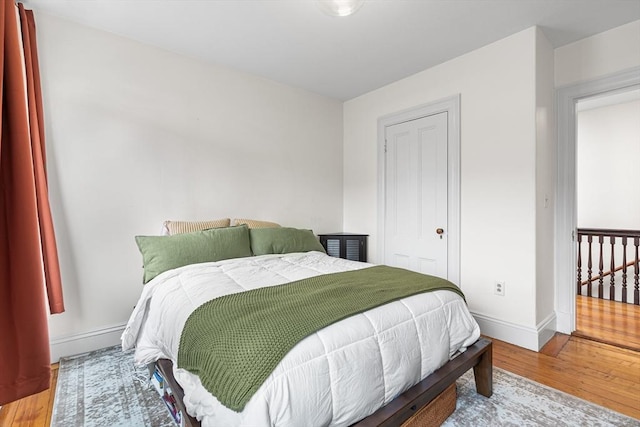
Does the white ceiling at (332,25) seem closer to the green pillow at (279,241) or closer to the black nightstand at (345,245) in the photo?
the green pillow at (279,241)

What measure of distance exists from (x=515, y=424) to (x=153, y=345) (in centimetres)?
200

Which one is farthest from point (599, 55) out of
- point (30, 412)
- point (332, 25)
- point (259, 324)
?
point (30, 412)

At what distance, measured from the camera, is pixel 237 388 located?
3.24 feet

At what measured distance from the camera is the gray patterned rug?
5.30ft

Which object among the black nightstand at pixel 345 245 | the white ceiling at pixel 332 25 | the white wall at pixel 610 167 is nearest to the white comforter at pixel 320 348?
the black nightstand at pixel 345 245

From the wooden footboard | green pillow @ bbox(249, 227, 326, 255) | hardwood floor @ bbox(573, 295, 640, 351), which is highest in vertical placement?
green pillow @ bbox(249, 227, 326, 255)

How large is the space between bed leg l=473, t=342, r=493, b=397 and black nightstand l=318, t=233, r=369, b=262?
198 cm

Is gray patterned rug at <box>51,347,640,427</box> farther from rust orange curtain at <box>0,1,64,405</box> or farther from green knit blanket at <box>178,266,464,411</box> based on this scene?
rust orange curtain at <box>0,1,64,405</box>

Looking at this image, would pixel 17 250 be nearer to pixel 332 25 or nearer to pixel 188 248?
pixel 188 248

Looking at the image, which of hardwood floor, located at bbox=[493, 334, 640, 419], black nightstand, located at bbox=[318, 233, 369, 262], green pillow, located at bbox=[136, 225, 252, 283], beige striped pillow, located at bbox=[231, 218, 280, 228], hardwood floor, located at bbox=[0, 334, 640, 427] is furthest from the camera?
black nightstand, located at bbox=[318, 233, 369, 262]

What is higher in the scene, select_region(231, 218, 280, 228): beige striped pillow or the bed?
select_region(231, 218, 280, 228): beige striped pillow

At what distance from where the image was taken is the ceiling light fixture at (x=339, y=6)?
73.0 inches

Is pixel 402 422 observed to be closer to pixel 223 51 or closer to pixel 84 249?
pixel 84 249

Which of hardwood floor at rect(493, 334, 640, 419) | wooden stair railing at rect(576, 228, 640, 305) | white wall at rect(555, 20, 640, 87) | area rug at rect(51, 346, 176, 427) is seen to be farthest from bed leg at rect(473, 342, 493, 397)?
wooden stair railing at rect(576, 228, 640, 305)
